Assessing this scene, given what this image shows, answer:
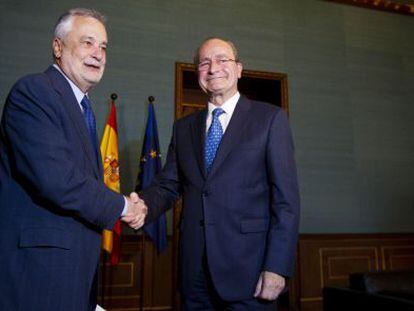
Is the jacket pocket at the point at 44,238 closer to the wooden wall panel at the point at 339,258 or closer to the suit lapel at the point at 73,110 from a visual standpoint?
the suit lapel at the point at 73,110

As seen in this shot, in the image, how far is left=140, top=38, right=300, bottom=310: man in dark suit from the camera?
5.18 feet

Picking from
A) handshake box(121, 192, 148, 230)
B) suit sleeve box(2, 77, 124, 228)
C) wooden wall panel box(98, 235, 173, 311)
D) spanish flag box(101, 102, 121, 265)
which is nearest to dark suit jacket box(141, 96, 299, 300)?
handshake box(121, 192, 148, 230)

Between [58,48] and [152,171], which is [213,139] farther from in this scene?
[152,171]

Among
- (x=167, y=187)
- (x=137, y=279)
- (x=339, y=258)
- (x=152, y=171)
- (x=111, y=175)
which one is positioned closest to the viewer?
(x=167, y=187)

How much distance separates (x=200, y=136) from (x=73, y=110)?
644 millimetres

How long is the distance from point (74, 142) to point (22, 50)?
3.40 m

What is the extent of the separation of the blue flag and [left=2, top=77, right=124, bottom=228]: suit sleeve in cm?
244

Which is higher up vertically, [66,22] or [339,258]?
[66,22]

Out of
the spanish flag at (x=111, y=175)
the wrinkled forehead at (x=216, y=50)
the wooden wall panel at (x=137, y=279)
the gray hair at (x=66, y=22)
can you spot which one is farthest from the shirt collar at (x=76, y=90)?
the wooden wall panel at (x=137, y=279)

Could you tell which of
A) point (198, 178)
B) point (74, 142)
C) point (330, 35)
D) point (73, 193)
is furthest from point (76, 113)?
point (330, 35)

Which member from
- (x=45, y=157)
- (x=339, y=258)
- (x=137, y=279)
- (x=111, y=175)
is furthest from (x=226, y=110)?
(x=339, y=258)

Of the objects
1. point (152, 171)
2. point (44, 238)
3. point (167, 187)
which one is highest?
point (152, 171)

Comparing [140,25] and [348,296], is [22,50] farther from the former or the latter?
[348,296]

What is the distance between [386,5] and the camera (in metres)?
5.91
